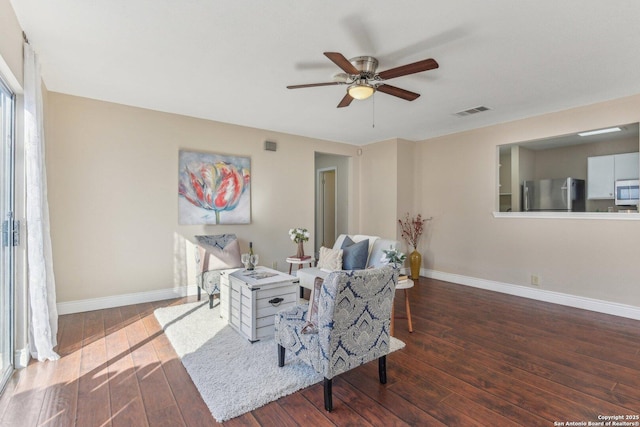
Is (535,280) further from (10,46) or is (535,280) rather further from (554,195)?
(10,46)

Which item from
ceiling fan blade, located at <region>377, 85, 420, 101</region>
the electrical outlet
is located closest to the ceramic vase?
the electrical outlet

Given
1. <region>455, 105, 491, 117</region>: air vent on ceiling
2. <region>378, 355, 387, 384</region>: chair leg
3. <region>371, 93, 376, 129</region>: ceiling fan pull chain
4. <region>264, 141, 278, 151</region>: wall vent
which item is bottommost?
<region>378, 355, 387, 384</region>: chair leg

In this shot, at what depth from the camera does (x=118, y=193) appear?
3998mm

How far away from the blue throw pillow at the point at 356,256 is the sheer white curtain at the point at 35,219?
287 centimetres

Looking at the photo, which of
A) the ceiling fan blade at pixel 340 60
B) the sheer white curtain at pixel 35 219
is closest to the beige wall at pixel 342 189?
the ceiling fan blade at pixel 340 60

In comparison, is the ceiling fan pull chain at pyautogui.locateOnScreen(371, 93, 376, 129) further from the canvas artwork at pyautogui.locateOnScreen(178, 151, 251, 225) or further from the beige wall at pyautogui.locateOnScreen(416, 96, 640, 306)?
the canvas artwork at pyautogui.locateOnScreen(178, 151, 251, 225)

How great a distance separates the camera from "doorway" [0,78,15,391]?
92.8 inches

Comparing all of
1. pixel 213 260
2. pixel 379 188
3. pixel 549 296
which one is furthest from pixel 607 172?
pixel 213 260

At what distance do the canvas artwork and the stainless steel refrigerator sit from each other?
5.10 m

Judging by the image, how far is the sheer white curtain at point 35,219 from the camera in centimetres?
247

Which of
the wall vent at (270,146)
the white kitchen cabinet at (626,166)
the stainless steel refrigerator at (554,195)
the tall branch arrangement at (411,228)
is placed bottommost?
the tall branch arrangement at (411,228)

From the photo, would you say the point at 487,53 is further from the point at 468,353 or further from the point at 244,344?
the point at 244,344

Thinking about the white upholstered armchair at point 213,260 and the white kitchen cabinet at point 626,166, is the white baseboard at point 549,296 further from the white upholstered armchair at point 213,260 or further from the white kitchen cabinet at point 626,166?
the white upholstered armchair at point 213,260

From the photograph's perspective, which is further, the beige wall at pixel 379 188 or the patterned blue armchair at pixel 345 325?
the beige wall at pixel 379 188
